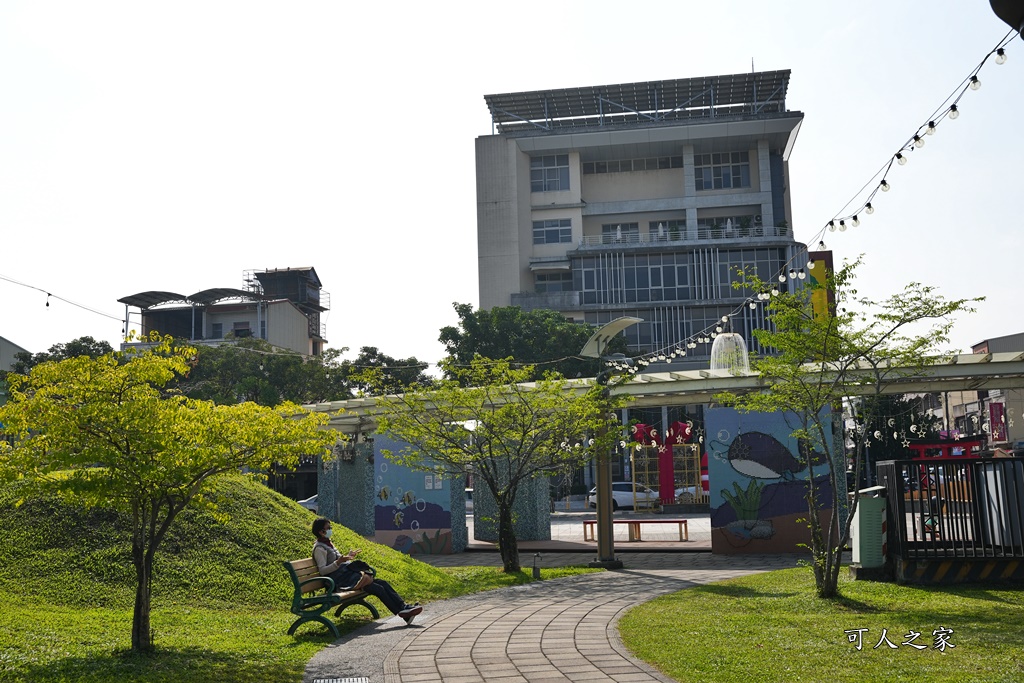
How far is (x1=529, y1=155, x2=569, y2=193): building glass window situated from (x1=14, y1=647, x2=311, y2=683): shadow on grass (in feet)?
179

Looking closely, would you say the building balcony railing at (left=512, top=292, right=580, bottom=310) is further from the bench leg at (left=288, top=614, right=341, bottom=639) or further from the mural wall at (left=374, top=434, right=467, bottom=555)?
the bench leg at (left=288, top=614, right=341, bottom=639)

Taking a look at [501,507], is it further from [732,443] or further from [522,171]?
[522,171]

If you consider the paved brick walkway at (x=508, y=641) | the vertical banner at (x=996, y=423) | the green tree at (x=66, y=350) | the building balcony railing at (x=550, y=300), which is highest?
the building balcony railing at (x=550, y=300)

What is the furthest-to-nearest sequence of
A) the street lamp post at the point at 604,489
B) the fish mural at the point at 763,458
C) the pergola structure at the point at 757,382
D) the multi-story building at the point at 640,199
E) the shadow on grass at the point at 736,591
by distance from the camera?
the multi-story building at the point at 640,199, the fish mural at the point at 763,458, the pergola structure at the point at 757,382, the street lamp post at the point at 604,489, the shadow on grass at the point at 736,591

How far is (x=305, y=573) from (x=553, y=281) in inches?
2023

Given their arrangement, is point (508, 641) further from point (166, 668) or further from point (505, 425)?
point (505, 425)

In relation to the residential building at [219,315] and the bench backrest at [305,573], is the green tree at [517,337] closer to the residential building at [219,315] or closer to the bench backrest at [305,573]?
the residential building at [219,315]

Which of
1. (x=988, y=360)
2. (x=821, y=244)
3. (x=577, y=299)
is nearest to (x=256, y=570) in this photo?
(x=821, y=244)

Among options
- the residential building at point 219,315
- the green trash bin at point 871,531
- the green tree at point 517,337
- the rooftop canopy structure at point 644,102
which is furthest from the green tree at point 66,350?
the green trash bin at point 871,531

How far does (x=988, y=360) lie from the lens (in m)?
18.4

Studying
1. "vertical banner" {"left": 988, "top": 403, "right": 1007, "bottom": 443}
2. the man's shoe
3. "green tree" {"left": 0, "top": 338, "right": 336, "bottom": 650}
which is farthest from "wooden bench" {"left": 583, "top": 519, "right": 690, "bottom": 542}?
"vertical banner" {"left": 988, "top": 403, "right": 1007, "bottom": 443}

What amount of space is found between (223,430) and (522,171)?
53865 millimetres

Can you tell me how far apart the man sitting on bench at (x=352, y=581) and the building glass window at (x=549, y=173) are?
172ft

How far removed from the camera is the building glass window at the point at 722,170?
6047 centimetres
